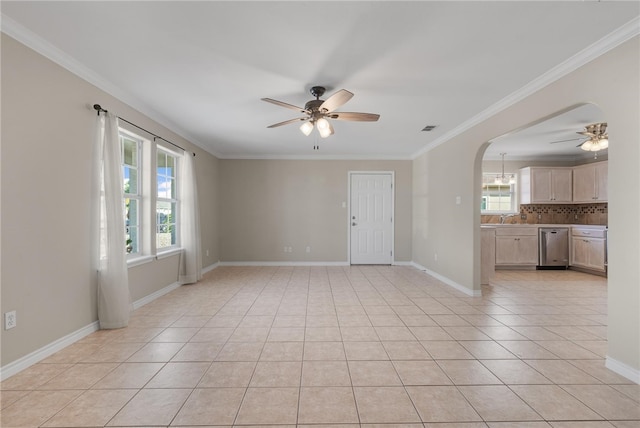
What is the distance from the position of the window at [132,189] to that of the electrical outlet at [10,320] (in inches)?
63.9

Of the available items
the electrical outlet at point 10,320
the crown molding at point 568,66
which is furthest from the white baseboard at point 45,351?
the crown molding at point 568,66

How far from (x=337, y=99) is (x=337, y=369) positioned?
2.28m

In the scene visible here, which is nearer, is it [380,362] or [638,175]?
[638,175]

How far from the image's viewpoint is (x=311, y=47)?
2324 mm

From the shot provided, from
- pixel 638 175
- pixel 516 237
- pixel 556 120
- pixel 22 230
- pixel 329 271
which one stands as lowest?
pixel 329 271

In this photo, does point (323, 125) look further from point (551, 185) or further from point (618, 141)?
point (551, 185)

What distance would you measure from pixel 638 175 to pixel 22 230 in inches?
171

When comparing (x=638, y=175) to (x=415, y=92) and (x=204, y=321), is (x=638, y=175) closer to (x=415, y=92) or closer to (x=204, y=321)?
(x=415, y=92)

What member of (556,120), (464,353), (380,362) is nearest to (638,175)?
(464,353)

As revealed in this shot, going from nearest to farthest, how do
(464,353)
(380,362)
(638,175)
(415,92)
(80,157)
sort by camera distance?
(638,175) → (380,362) → (464,353) → (80,157) → (415,92)

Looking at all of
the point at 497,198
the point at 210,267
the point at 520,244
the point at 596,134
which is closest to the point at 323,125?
the point at 596,134

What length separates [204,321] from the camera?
3238 mm

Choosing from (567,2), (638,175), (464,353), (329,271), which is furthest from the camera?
(329,271)

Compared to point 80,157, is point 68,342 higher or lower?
lower
